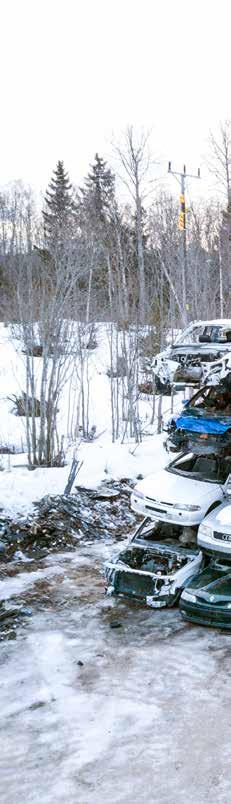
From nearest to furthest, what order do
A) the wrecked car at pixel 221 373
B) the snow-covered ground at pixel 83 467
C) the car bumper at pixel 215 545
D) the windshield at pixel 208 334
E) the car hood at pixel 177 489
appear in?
the car bumper at pixel 215 545 < the car hood at pixel 177 489 < the wrecked car at pixel 221 373 < the snow-covered ground at pixel 83 467 < the windshield at pixel 208 334

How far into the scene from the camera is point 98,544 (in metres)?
9.59

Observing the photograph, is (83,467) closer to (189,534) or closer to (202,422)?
(202,422)

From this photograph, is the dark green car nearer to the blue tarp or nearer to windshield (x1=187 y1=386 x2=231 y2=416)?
the blue tarp

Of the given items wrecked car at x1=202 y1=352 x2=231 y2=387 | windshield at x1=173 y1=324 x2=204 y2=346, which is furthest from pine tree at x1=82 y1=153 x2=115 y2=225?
wrecked car at x1=202 y1=352 x2=231 y2=387

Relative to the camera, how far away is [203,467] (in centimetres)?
850

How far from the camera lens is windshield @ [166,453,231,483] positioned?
8.20 metres

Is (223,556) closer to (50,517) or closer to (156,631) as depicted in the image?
(156,631)

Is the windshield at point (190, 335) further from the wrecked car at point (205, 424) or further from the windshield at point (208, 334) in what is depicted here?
the wrecked car at point (205, 424)

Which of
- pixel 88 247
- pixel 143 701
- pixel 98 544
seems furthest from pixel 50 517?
pixel 88 247

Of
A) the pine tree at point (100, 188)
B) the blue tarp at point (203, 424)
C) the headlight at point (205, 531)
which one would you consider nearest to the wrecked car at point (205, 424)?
the blue tarp at point (203, 424)

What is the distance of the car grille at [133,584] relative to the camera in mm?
7199

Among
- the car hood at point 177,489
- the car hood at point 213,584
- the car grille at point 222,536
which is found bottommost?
the car hood at point 213,584

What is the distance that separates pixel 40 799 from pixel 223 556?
3.17 m

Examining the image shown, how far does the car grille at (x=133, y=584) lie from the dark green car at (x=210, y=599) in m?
0.48
